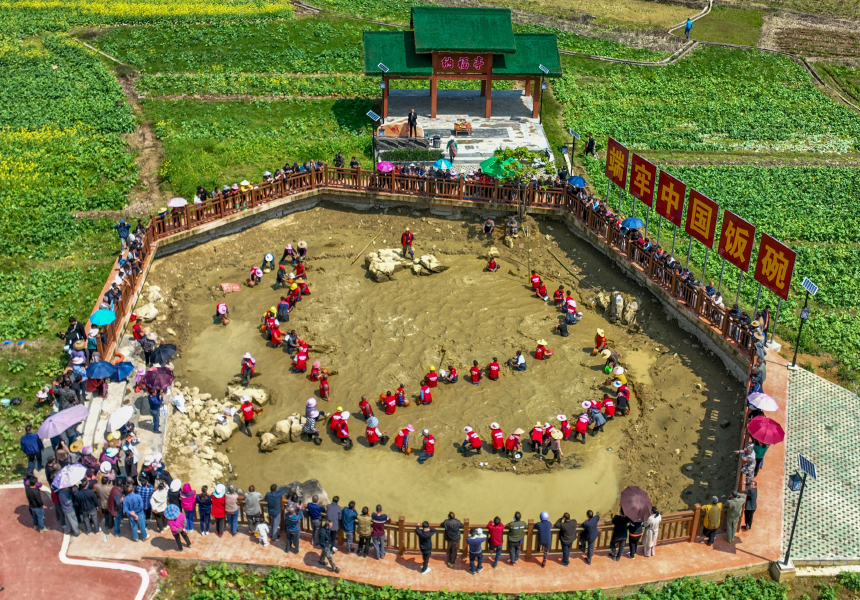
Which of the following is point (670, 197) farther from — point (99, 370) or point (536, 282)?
point (99, 370)

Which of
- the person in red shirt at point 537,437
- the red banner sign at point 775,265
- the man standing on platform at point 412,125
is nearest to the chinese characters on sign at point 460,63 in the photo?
the man standing on platform at point 412,125

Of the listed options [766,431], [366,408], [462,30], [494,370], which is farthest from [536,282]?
[462,30]

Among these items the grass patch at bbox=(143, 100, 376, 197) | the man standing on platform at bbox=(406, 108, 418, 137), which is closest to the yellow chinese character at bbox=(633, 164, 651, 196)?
the man standing on platform at bbox=(406, 108, 418, 137)

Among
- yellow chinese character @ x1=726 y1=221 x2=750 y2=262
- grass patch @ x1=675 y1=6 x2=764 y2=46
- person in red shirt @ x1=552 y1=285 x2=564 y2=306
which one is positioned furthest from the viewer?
grass patch @ x1=675 y1=6 x2=764 y2=46

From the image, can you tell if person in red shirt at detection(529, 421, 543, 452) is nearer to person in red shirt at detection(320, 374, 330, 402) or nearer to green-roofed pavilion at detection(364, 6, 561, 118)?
person in red shirt at detection(320, 374, 330, 402)

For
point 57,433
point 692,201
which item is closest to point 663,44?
point 692,201

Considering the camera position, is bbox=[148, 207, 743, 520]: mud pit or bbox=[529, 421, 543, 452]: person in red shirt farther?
bbox=[529, 421, 543, 452]: person in red shirt

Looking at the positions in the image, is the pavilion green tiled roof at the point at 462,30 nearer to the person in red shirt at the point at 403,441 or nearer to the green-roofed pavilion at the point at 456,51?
the green-roofed pavilion at the point at 456,51
